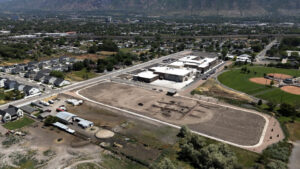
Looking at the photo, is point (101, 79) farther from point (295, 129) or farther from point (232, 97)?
point (295, 129)

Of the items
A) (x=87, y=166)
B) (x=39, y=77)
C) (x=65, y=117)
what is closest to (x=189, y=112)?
(x=87, y=166)

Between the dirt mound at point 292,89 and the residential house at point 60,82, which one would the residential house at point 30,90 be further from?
the dirt mound at point 292,89

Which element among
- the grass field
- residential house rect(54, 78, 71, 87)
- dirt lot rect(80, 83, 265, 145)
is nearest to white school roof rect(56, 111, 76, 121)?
dirt lot rect(80, 83, 265, 145)

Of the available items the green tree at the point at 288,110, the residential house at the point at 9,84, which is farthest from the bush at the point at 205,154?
the residential house at the point at 9,84

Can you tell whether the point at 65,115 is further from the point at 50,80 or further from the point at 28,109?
the point at 50,80

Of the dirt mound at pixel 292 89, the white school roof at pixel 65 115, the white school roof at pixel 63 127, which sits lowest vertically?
the white school roof at pixel 63 127

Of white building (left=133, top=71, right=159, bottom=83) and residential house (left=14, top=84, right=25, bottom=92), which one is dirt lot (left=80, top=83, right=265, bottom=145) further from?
residential house (left=14, top=84, right=25, bottom=92)
